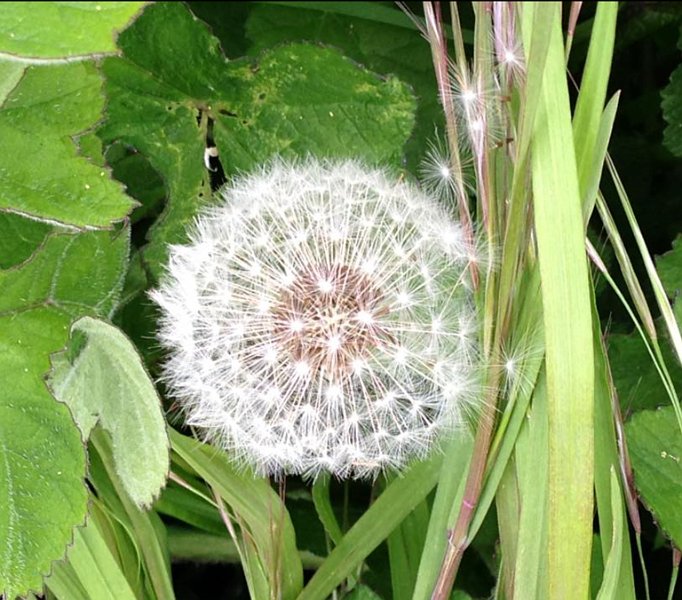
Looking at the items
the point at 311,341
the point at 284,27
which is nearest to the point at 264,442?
the point at 311,341

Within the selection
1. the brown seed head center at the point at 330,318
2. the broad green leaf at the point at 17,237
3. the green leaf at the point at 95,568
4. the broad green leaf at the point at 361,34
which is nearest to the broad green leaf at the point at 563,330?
the brown seed head center at the point at 330,318

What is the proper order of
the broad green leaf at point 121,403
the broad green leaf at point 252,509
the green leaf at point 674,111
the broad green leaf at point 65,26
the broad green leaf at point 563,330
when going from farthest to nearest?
the green leaf at point 674,111 < the broad green leaf at point 252,509 < the broad green leaf at point 121,403 < the broad green leaf at point 563,330 < the broad green leaf at point 65,26

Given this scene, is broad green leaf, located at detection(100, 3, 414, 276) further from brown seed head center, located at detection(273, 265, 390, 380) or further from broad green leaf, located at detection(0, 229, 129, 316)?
brown seed head center, located at detection(273, 265, 390, 380)

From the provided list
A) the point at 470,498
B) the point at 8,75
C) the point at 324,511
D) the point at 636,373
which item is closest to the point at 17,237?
the point at 8,75

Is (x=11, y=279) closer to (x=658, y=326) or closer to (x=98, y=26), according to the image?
(x=98, y=26)

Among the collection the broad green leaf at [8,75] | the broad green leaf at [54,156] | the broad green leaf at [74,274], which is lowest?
the broad green leaf at [74,274]

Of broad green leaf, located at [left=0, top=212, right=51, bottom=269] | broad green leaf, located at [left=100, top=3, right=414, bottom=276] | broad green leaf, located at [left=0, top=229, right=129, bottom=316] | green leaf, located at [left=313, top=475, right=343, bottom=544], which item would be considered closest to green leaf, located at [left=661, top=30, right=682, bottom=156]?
broad green leaf, located at [left=100, top=3, right=414, bottom=276]

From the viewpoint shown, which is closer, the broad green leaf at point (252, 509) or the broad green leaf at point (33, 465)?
the broad green leaf at point (33, 465)

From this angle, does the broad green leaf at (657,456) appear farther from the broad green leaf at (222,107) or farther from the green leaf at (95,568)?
the green leaf at (95,568)
